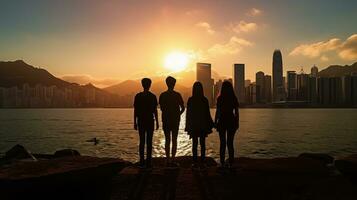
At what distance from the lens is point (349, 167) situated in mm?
9367

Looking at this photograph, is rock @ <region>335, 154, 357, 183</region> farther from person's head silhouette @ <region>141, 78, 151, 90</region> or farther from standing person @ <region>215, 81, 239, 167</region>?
person's head silhouette @ <region>141, 78, 151, 90</region>

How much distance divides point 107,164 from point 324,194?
5535mm

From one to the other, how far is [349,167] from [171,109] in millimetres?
5223

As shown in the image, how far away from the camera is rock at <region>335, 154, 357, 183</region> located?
363 inches

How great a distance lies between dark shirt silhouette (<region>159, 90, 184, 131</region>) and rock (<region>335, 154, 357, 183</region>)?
4.78m

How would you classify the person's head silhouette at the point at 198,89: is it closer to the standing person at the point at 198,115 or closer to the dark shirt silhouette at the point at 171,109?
the standing person at the point at 198,115

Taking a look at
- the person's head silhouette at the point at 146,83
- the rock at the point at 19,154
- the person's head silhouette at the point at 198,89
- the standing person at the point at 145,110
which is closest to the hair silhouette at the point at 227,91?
the person's head silhouette at the point at 198,89

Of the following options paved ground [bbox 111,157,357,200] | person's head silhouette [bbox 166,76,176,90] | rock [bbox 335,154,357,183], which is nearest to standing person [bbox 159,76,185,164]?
person's head silhouette [bbox 166,76,176,90]

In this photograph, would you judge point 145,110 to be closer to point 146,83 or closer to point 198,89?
point 146,83

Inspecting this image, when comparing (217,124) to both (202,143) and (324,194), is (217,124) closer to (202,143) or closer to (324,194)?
(202,143)

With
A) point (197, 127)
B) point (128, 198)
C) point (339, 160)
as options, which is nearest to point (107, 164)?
point (128, 198)

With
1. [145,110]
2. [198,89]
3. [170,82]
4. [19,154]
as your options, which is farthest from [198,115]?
[19,154]

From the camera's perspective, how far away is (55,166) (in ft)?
31.3

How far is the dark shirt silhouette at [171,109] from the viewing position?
1085 centimetres
